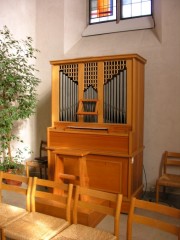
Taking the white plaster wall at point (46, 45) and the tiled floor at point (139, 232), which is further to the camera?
the white plaster wall at point (46, 45)

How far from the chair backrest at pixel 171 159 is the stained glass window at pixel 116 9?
8.16 feet

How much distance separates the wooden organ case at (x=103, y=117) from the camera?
3795mm

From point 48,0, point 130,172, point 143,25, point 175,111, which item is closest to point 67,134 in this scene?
point 130,172

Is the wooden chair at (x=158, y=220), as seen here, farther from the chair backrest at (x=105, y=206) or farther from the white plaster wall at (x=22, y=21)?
the white plaster wall at (x=22, y=21)

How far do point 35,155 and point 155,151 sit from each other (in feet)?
8.47

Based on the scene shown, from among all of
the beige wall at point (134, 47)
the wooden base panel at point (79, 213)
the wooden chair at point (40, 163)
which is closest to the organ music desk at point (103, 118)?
the beige wall at point (134, 47)

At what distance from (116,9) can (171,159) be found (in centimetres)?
293

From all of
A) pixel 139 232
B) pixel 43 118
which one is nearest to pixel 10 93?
pixel 43 118

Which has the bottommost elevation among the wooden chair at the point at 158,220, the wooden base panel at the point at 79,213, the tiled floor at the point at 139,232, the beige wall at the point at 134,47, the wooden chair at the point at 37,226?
the tiled floor at the point at 139,232

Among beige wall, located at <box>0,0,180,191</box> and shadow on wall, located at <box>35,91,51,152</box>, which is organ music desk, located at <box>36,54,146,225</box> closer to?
beige wall, located at <box>0,0,180,191</box>

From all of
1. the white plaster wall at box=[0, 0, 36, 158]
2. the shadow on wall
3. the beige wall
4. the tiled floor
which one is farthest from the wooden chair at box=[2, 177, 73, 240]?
the white plaster wall at box=[0, 0, 36, 158]

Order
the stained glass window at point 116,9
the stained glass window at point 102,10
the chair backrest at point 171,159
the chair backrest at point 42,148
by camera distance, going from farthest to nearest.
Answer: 1. the chair backrest at point 42,148
2. the stained glass window at point 102,10
3. the stained glass window at point 116,9
4. the chair backrest at point 171,159

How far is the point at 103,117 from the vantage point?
4031 millimetres

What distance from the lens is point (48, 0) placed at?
5.44 metres
